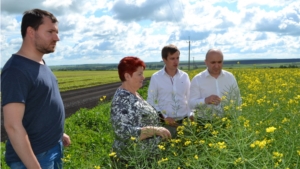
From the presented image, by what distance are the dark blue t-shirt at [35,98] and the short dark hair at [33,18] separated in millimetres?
222

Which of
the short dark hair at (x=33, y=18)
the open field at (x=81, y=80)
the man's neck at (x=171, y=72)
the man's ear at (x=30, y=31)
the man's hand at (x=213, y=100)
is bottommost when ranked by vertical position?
the open field at (x=81, y=80)

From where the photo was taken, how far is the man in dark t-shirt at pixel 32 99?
8.60ft

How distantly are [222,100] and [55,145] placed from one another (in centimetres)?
185

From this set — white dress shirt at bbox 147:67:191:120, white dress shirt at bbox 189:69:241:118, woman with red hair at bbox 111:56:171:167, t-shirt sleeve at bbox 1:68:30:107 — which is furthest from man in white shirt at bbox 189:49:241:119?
t-shirt sleeve at bbox 1:68:30:107

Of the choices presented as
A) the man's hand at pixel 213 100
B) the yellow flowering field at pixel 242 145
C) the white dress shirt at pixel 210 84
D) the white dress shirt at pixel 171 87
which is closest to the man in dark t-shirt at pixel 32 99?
the yellow flowering field at pixel 242 145

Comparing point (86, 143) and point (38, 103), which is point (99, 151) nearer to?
point (86, 143)

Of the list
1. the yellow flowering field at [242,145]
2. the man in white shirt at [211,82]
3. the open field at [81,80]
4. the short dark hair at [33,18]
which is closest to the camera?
the yellow flowering field at [242,145]

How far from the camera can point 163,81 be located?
491cm

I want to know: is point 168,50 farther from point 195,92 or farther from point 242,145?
point 242,145

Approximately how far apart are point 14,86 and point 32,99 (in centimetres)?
17

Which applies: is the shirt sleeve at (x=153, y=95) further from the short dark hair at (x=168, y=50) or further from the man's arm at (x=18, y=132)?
the man's arm at (x=18, y=132)

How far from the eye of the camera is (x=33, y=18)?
2.82m

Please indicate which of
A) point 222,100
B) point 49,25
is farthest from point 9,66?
point 222,100

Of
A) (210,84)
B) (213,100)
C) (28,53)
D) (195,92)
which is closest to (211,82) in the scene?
(210,84)
